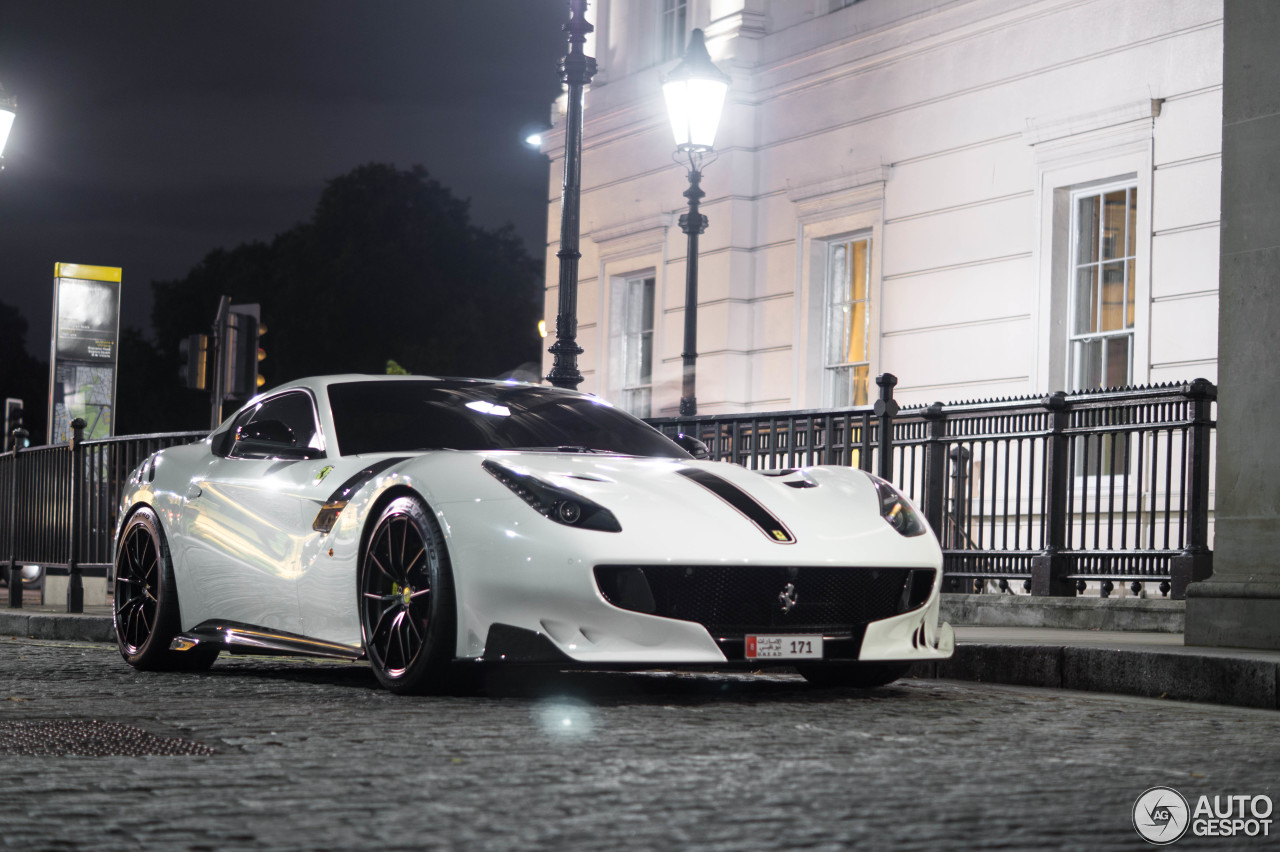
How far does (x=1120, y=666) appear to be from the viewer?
25.4ft

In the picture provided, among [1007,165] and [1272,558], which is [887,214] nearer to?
[1007,165]

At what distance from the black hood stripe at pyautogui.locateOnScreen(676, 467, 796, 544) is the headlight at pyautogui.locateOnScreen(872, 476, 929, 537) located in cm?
56

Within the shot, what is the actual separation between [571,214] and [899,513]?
22.9 feet

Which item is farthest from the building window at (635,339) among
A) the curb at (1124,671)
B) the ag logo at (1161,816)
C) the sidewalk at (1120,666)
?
the ag logo at (1161,816)

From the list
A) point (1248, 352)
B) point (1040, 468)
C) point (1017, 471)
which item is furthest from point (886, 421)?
point (1248, 352)

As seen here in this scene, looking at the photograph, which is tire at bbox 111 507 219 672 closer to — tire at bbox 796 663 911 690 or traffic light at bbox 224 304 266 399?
tire at bbox 796 663 911 690

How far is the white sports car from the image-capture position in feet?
20.9

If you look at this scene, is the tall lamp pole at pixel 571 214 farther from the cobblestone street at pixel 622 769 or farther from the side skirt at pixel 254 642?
the cobblestone street at pixel 622 769

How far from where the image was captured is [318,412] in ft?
26.1

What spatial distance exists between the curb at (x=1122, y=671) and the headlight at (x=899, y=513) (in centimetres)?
129

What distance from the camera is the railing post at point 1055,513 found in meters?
11.6

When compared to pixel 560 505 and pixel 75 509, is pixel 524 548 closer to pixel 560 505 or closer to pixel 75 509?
pixel 560 505

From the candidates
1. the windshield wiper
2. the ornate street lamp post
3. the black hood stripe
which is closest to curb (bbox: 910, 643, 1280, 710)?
the black hood stripe

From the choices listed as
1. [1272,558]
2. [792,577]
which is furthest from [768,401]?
[792,577]
